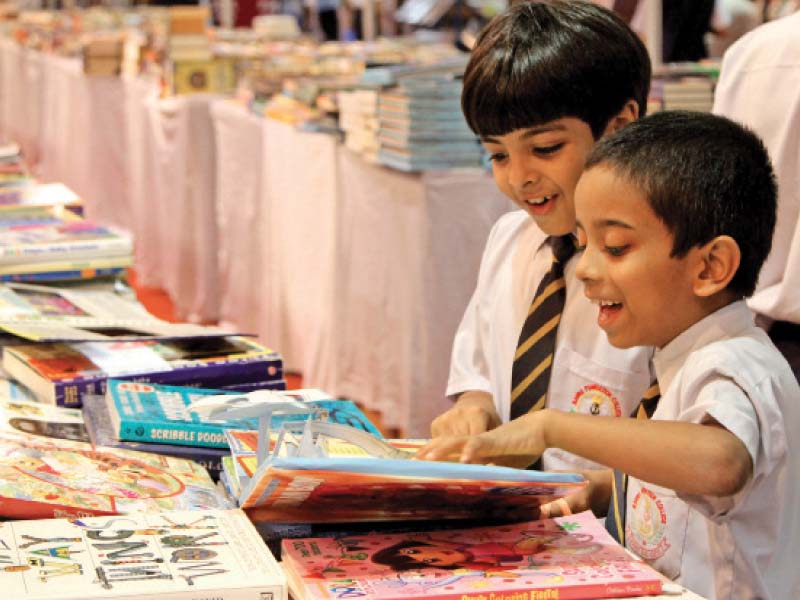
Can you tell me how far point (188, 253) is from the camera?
19.0 ft

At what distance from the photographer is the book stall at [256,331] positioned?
1101 millimetres

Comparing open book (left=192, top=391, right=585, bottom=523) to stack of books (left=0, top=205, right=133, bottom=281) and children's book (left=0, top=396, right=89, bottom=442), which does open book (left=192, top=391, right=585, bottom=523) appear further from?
stack of books (left=0, top=205, right=133, bottom=281)

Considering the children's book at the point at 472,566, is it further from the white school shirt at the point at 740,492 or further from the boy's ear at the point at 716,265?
the boy's ear at the point at 716,265

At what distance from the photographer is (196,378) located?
72.5 inches

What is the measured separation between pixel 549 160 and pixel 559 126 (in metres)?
0.04

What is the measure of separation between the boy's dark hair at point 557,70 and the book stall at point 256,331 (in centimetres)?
43

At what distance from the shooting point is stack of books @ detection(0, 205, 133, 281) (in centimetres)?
241

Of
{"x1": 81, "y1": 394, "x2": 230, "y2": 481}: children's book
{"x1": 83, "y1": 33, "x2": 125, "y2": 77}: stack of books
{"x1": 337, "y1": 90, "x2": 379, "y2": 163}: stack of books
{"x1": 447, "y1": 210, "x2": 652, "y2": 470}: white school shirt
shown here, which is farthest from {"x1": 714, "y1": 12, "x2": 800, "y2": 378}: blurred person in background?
{"x1": 83, "y1": 33, "x2": 125, "y2": 77}: stack of books

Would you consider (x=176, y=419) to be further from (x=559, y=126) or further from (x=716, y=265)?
(x=716, y=265)

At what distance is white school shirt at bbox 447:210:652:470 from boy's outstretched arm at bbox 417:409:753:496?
344mm

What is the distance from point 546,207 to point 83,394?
704mm

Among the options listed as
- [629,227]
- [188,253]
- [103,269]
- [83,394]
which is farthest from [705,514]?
[188,253]

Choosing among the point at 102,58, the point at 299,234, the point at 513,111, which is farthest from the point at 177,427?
the point at 102,58

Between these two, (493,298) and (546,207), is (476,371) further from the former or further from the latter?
(546,207)
